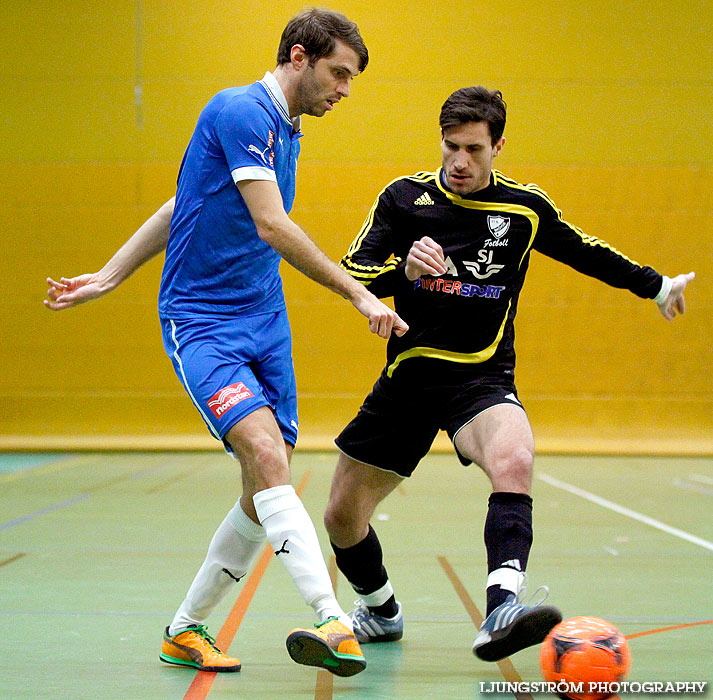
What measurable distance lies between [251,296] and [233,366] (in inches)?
11.1

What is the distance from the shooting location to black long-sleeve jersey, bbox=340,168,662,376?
3547 mm

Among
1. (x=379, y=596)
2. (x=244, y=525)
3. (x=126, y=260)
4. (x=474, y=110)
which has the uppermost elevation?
(x=474, y=110)

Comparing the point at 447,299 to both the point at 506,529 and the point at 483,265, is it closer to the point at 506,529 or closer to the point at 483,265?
the point at 483,265

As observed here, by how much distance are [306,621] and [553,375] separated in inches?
346

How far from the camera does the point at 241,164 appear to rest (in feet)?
9.62

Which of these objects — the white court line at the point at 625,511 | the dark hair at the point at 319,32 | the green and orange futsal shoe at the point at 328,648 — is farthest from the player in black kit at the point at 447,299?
the white court line at the point at 625,511

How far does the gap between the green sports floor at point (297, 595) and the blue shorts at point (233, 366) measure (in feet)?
2.87

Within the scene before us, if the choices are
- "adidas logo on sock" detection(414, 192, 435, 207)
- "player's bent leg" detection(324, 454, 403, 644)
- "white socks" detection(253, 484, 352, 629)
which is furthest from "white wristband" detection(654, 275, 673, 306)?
"white socks" detection(253, 484, 352, 629)

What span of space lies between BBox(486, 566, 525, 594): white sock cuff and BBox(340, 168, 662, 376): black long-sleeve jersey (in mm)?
828

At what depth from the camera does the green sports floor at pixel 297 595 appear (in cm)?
315

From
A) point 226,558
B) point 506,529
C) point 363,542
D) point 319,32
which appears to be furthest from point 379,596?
point 319,32

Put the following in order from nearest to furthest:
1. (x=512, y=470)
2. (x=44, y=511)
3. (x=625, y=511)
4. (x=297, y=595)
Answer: (x=512, y=470) → (x=297, y=595) → (x=44, y=511) → (x=625, y=511)

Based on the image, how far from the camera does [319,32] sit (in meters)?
3.03

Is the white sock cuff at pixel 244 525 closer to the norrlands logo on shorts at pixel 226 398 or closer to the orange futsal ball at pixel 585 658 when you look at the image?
the norrlands logo on shorts at pixel 226 398
